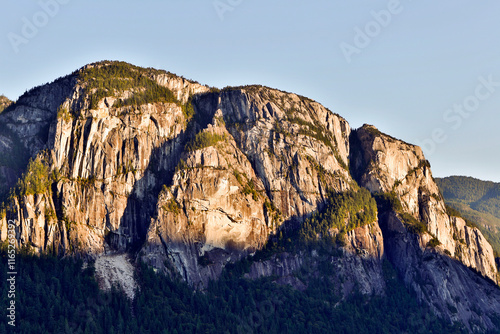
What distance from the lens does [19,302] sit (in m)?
173

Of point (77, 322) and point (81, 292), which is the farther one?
point (81, 292)

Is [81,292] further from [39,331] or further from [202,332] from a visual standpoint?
[202,332]

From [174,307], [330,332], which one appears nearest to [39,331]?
[174,307]

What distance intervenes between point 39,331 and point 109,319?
20.0m

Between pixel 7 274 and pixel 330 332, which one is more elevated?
pixel 7 274

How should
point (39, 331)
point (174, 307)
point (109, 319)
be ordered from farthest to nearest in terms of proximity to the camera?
point (174, 307)
point (109, 319)
point (39, 331)

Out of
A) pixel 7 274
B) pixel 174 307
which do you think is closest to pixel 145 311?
pixel 174 307

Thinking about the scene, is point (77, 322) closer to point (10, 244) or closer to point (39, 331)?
point (39, 331)

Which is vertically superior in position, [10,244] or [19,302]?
[10,244]

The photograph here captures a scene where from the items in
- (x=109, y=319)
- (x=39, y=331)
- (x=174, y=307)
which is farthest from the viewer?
(x=174, y=307)

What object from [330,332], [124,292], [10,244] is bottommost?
[330,332]

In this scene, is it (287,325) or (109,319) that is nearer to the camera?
(109,319)

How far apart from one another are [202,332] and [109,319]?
26276 millimetres

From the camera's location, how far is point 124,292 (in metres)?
194
